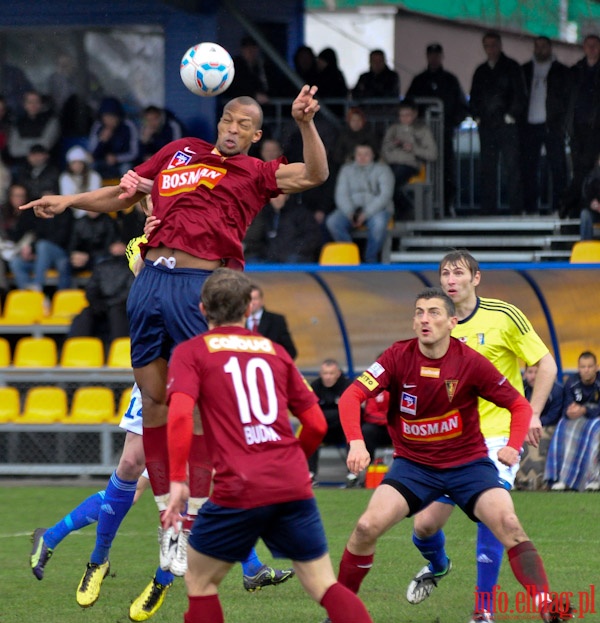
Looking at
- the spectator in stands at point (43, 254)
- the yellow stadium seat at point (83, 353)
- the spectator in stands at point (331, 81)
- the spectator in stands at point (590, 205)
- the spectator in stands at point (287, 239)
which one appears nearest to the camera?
the yellow stadium seat at point (83, 353)

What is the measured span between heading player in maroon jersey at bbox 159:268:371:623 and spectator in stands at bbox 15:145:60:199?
1131cm

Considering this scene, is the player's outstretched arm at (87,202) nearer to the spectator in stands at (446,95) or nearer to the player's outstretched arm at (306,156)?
the player's outstretched arm at (306,156)

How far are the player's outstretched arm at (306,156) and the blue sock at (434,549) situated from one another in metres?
1.95

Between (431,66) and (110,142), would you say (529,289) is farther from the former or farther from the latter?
(110,142)

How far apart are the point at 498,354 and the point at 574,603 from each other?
1331 millimetres

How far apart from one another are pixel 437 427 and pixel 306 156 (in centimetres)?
140

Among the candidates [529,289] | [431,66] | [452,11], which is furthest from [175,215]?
[452,11]

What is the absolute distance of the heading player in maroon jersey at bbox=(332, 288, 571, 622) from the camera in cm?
585

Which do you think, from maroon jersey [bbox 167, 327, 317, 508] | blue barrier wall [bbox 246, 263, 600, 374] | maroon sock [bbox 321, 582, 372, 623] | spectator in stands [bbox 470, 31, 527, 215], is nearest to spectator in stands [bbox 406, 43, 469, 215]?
spectator in stands [bbox 470, 31, 527, 215]

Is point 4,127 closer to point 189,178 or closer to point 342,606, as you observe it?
point 189,178

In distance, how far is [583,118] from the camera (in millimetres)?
14727

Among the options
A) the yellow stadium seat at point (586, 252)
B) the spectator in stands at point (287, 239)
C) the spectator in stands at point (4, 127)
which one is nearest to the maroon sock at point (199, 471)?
the yellow stadium seat at point (586, 252)

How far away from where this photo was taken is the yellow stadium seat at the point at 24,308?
14703 millimetres

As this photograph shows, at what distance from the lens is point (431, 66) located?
16.0 m
